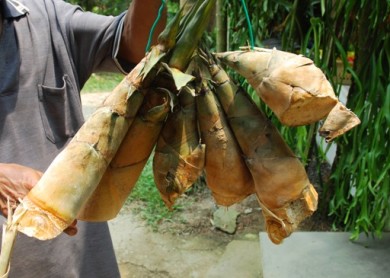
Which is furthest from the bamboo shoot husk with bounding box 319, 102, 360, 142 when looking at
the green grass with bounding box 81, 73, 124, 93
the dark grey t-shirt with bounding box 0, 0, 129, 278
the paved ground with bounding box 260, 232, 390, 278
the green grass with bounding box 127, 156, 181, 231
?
the green grass with bounding box 81, 73, 124, 93

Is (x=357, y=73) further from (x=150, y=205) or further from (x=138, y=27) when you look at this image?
(x=150, y=205)

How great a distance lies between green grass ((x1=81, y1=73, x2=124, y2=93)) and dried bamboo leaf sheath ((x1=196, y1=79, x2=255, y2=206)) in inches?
204

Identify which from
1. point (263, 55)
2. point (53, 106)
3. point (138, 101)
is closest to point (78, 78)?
point (53, 106)

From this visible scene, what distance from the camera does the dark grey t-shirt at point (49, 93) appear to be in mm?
1166

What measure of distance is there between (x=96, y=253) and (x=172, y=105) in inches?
28.2

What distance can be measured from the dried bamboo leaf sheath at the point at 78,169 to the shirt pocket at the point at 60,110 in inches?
19.6

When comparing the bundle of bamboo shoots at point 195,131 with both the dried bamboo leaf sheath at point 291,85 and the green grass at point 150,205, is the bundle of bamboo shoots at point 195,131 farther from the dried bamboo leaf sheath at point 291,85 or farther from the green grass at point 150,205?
the green grass at point 150,205

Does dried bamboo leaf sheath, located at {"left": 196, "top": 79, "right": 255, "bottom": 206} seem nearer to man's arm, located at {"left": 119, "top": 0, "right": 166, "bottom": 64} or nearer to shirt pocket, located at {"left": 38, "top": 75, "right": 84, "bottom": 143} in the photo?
man's arm, located at {"left": 119, "top": 0, "right": 166, "bottom": 64}

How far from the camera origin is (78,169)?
2.35 ft

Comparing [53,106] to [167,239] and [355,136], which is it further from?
[167,239]

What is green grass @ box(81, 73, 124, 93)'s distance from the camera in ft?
19.8

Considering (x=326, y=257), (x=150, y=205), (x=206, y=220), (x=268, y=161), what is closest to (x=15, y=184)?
(x=268, y=161)

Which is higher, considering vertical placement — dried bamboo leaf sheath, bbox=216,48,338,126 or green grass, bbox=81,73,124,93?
dried bamboo leaf sheath, bbox=216,48,338,126

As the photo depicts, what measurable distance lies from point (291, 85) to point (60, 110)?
0.72 m
